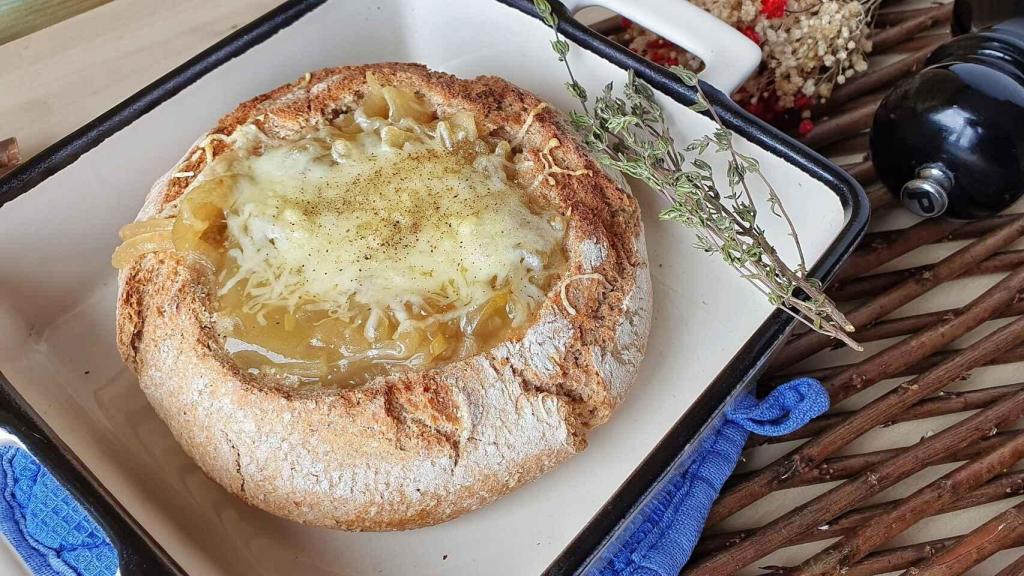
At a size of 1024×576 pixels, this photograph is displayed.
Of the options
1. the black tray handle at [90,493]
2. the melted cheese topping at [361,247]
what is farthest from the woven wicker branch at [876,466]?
the black tray handle at [90,493]

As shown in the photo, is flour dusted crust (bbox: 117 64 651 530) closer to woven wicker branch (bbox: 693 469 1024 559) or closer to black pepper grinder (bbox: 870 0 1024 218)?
woven wicker branch (bbox: 693 469 1024 559)

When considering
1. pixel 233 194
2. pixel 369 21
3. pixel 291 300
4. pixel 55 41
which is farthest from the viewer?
pixel 55 41

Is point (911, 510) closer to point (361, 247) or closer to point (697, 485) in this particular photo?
point (697, 485)

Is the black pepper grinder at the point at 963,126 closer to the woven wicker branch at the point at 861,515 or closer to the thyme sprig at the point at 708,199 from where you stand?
the thyme sprig at the point at 708,199

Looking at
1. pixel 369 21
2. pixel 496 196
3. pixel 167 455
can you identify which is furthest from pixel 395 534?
pixel 369 21

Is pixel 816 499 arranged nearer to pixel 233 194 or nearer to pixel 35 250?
pixel 233 194

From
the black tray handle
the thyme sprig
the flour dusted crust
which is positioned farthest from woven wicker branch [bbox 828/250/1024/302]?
the black tray handle
